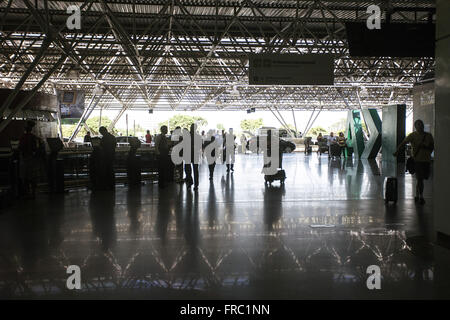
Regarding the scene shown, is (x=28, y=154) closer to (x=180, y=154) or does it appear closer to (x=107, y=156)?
(x=107, y=156)

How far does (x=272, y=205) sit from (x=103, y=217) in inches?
140

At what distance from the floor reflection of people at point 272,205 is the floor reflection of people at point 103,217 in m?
2.50

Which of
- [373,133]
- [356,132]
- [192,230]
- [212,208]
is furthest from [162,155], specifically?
[356,132]

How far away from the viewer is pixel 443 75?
217 inches

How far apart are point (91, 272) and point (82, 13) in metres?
14.6

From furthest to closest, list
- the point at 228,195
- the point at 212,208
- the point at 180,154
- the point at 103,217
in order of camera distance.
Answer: the point at 180,154 → the point at 228,195 → the point at 212,208 → the point at 103,217

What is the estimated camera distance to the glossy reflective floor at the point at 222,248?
4.01 m

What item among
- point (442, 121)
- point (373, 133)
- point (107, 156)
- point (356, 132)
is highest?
point (356, 132)

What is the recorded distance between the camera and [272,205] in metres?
8.91

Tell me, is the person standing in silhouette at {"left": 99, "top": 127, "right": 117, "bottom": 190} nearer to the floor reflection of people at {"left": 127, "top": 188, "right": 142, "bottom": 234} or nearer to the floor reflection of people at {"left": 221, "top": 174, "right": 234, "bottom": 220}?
the floor reflection of people at {"left": 127, "top": 188, "right": 142, "bottom": 234}

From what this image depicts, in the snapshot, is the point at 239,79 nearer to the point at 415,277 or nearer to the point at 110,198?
the point at 110,198

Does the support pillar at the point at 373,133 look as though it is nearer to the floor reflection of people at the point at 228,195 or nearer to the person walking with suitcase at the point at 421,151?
the floor reflection of people at the point at 228,195

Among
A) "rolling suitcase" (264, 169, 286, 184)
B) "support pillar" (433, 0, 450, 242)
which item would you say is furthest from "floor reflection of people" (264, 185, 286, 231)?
"support pillar" (433, 0, 450, 242)
